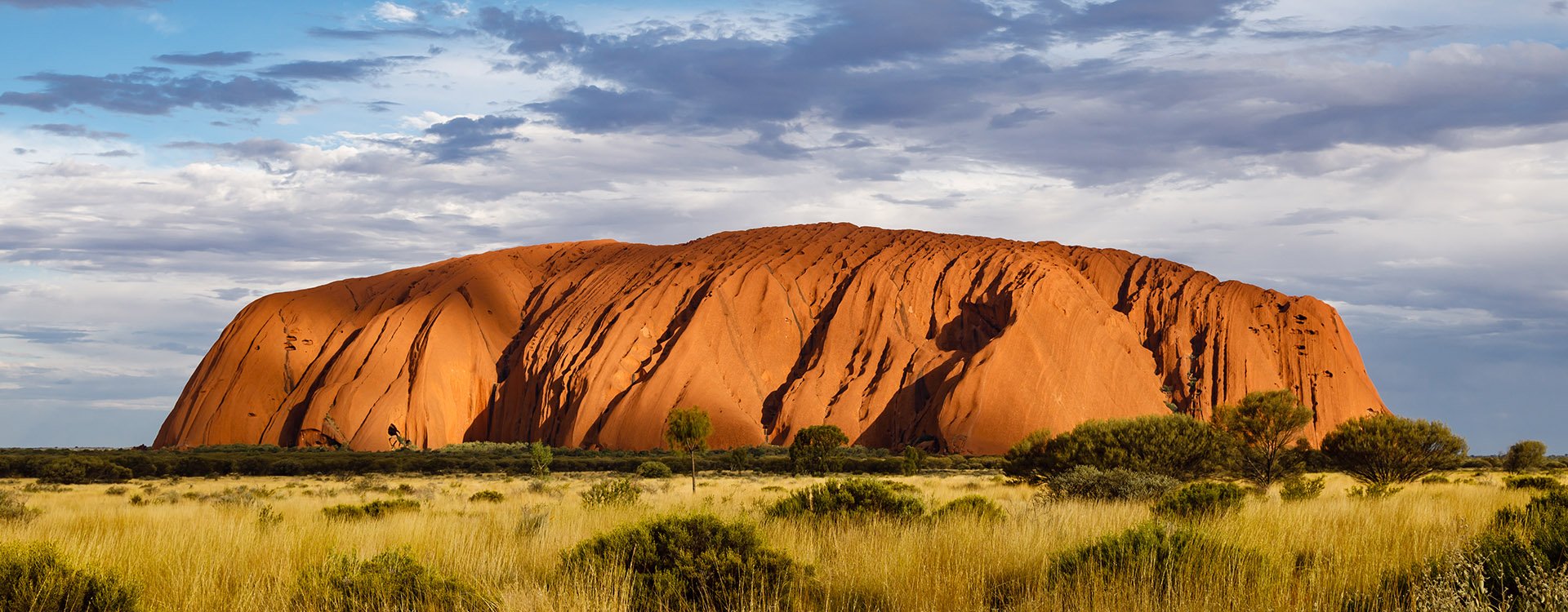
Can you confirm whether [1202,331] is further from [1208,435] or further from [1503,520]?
[1503,520]

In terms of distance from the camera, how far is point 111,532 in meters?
11.3

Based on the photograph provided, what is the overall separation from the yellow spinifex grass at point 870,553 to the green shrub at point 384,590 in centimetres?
18

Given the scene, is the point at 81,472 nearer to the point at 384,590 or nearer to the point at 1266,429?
the point at 1266,429

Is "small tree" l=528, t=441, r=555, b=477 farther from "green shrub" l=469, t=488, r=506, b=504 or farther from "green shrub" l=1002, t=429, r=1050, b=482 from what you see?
"green shrub" l=1002, t=429, r=1050, b=482

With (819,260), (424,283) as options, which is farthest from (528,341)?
(819,260)

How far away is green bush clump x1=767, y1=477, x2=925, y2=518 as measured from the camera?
40.8 ft

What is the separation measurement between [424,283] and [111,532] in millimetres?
93079

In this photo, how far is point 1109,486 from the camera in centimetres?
1705

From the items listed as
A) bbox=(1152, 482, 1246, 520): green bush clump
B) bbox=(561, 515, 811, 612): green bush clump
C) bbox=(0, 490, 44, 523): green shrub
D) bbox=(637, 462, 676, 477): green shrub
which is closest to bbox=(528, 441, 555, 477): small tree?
bbox=(637, 462, 676, 477): green shrub

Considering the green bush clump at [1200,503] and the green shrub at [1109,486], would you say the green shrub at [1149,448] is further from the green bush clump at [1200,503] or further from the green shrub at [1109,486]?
the green bush clump at [1200,503]

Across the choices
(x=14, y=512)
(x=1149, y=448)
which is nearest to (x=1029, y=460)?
(x=1149, y=448)

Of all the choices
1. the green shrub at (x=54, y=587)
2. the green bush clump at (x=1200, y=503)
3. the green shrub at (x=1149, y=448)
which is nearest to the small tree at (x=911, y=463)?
the green shrub at (x=1149, y=448)

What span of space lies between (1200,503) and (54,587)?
11.5 m

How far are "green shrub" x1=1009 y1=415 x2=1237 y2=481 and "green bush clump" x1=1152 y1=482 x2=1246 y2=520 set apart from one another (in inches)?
488
